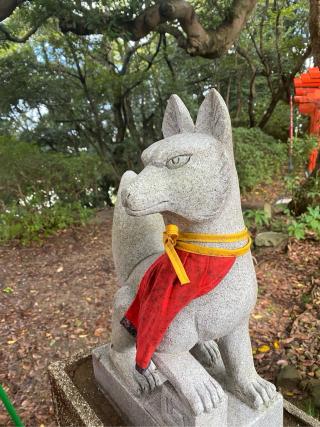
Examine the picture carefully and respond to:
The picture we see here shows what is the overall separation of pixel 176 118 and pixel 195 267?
0.52m

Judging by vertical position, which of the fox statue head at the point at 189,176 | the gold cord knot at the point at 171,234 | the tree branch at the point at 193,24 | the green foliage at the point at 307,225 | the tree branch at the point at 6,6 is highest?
the tree branch at the point at 6,6

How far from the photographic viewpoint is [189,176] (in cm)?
113

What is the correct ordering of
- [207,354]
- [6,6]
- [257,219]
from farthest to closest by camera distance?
[257,219], [6,6], [207,354]

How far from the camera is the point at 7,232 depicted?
5.23m

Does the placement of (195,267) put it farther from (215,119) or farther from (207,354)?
(207,354)

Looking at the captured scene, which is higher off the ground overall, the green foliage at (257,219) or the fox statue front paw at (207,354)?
the fox statue front paw at (207,354)

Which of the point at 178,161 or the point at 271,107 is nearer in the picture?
the point at 178,161

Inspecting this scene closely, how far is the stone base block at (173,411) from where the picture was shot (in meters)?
1.35

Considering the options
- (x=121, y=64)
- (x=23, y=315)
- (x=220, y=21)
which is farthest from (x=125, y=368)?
(x=121, y=64)

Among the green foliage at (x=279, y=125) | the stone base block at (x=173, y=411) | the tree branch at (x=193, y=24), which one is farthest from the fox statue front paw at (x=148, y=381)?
the green foliage at (x=279, y=125)

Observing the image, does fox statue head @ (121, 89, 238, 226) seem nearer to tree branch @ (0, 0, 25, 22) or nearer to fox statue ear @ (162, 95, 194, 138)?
fox statue ear @ (162, 95, 194, 138)

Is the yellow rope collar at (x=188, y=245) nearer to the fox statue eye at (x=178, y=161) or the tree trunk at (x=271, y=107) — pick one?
the fox statue eye at (x=178, y=161)

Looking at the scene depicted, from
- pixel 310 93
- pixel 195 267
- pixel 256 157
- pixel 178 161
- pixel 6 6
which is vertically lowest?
pixel 256 157

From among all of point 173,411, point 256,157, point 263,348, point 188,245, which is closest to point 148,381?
point 173,411
